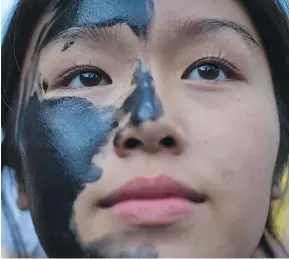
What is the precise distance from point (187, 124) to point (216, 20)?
218 millimetres

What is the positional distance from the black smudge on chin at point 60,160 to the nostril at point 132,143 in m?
0.04

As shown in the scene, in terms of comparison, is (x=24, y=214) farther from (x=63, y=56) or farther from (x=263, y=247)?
(x=263, y=247)

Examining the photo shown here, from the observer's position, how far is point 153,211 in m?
0.83

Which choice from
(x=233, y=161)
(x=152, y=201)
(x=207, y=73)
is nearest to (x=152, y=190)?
(x=152, y=201)

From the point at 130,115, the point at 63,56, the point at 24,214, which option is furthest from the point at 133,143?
the point at 24,214

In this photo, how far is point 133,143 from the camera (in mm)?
838

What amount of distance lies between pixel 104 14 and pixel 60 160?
0.28 metres

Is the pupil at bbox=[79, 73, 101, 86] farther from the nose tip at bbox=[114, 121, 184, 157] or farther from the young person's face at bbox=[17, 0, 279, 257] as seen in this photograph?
the nose tip at bbox=[114, 121, 184, 157]

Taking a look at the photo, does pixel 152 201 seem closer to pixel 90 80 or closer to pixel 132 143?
pixel 132 143

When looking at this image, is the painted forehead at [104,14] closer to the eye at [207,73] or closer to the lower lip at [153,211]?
the eye at [207,73]

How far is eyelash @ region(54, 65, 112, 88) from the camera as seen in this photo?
921 millimetres

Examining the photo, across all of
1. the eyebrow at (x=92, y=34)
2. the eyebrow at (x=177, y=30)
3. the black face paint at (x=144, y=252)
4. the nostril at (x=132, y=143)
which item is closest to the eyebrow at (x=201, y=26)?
the eyebrow at (x=177, y=30)

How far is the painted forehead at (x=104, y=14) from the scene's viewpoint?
2.98ft

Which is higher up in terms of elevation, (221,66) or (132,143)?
(221,66)
